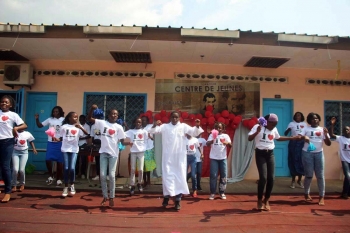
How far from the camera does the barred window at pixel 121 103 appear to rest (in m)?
8.46

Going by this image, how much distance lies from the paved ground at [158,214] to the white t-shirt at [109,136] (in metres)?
0.99

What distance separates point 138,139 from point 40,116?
386cm

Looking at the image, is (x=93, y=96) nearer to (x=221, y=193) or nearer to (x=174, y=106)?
(x=174, y=106)

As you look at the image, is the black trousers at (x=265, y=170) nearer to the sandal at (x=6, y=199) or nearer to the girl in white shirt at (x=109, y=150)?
the girl in white shirt at (x=109, y=150)

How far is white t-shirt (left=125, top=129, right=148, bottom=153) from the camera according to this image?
20.2 ft

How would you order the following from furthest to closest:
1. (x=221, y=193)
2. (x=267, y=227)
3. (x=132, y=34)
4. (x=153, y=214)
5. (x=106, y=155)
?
(x=132, y=34) < (x=221, y=193) < (x=106, y=155) < (x=153, y=214) < (x=267, y=227)

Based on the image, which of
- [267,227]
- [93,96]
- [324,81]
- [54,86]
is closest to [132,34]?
[93,96]

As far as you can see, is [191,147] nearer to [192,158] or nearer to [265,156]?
[192,158]

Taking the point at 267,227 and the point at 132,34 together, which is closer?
the point at 267,227

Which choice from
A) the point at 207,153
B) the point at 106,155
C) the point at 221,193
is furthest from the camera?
the point at 207,153

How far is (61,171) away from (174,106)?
3.43 meters

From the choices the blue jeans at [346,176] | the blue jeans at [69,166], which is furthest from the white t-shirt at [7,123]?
the blue jeans at [346,176]

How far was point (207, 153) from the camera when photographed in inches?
319

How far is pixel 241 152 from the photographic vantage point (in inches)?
327
